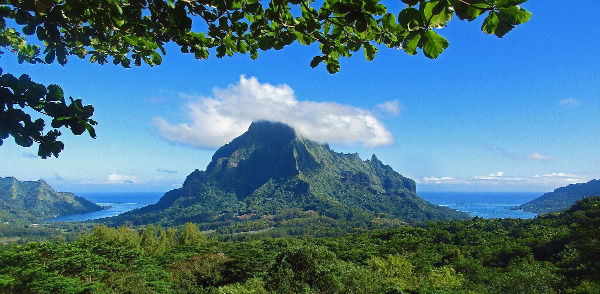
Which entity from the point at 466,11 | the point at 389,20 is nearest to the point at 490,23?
the point at 466,11

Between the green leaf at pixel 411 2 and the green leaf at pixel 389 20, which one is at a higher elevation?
the green leaf at pixel 389 20

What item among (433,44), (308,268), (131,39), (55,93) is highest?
(131,39)

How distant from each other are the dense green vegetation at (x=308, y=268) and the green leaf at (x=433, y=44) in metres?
17.5

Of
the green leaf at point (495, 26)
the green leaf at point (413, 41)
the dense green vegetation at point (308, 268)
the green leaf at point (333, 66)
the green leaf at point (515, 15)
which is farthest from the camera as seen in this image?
the dense green vegetation at point (308, 268)

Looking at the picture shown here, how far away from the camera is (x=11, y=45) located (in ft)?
8.83

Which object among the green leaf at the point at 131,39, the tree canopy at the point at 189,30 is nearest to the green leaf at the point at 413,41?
the tree canopy at the point at 189,30

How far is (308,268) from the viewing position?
20.0 m

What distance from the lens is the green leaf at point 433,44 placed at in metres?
1.34

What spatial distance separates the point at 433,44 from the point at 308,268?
68.2 feet

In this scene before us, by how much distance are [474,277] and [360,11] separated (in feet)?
122

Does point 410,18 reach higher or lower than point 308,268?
higher

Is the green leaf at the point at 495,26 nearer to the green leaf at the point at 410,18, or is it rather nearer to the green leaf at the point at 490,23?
the green leaf at the point at 490,23

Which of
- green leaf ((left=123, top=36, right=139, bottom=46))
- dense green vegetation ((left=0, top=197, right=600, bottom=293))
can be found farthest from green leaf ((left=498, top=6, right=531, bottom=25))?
dense green vegetation ((left=0, top=197, right=600, bottom=293))

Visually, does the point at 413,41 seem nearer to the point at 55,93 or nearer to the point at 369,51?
the point at 369,51
